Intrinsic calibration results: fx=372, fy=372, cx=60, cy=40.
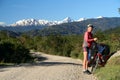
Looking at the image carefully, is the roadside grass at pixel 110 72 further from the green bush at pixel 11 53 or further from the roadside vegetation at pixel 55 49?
the green bush at pixel 11 53

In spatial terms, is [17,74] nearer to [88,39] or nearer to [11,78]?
[11,78]

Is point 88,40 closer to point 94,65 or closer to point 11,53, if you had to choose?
point 94,65

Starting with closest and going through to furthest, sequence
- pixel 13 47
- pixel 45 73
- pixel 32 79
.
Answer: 1. pixel 32 79
2. pixel 45 73
3. pixel 13 47

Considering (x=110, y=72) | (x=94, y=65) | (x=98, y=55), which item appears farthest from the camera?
(x=94, y=65)

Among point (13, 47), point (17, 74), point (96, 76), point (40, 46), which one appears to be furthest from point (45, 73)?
point (40, 46)

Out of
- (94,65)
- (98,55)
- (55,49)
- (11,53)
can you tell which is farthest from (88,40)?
(55,49)

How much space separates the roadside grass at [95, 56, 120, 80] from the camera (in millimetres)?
13632

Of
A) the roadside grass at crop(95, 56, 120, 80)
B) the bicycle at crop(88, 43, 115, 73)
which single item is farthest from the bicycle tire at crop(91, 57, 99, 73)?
the roadside grass at crop(95, 56, 120, 80)

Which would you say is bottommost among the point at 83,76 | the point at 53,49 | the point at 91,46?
the point at 53,49

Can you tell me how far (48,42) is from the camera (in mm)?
77750

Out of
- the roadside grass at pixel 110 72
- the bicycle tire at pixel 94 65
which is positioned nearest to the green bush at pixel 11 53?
the roadside grass at pixel 110 72

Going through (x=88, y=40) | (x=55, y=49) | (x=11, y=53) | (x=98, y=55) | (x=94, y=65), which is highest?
(x=88, y=40)

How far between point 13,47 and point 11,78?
27.7 metres

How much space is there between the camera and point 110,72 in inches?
573
